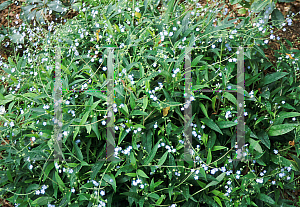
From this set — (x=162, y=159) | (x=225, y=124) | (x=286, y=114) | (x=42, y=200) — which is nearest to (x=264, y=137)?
(x=286, y=114)

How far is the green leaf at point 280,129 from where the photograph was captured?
223 cm

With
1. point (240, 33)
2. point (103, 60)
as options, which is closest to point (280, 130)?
point (240, 33)

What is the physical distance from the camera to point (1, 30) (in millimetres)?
4199

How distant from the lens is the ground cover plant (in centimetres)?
208

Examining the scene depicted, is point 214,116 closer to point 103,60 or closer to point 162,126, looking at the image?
point 162,126

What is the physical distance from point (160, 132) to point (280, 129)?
41.4 inches

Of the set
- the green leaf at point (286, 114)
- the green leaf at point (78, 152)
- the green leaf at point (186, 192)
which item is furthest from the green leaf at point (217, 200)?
the green leaf at point (78, 152)

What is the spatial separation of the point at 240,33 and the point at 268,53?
95 centimetres

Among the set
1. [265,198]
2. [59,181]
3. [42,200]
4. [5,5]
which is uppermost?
[5,5]

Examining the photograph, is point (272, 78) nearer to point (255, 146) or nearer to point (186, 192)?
point (255, 146)

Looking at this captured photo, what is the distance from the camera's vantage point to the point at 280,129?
7.43 ft

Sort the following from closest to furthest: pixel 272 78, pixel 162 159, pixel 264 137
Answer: pixel 162 159 < pixel 264 137 < pixel 272 78

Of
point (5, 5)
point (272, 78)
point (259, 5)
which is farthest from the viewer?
point (5, 5)

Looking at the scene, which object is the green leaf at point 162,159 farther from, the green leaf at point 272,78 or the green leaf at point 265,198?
the green leaf at point 272,78
